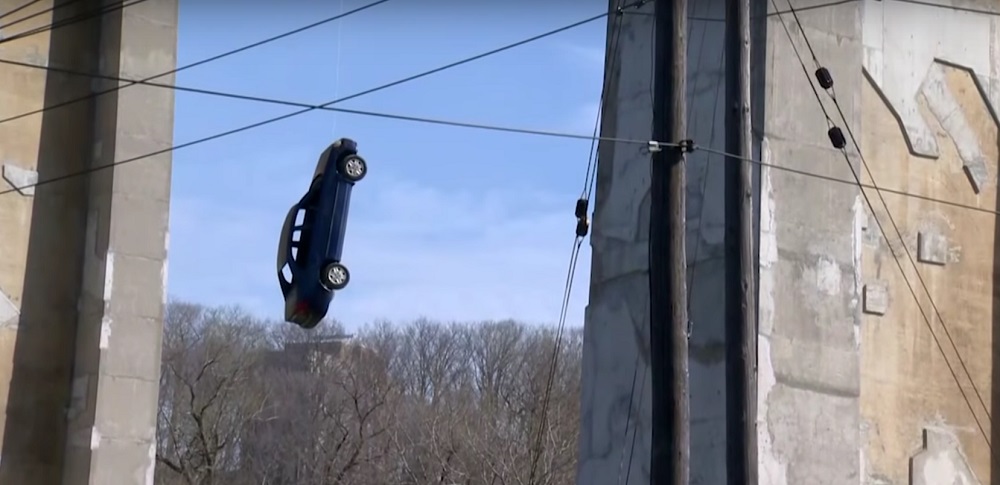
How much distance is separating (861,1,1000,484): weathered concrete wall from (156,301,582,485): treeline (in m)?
20.9

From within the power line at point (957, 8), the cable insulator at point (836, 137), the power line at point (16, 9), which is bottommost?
the cable insulator at point (836, 137)

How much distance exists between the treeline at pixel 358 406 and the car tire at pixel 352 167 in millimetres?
24964

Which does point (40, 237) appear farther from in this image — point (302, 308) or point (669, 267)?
point (669, 267)

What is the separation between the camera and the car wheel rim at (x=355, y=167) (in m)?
11.5

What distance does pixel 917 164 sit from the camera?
15.7 metres

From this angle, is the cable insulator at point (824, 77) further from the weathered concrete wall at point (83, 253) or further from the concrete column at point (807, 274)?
the weathered concrete wall at point (83, 253)

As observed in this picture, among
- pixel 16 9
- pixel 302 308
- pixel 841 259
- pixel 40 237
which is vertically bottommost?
pixel 302 308

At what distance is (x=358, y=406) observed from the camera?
5022cm

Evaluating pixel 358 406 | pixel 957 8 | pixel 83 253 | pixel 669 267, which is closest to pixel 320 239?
pixel 669 267

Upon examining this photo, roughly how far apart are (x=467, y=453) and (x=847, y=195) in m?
31.2

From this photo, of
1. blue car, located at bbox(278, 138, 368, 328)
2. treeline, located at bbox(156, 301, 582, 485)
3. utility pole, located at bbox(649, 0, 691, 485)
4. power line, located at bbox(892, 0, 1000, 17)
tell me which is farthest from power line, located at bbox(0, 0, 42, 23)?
treeline, located at bbox(156, 301, 582, 485)

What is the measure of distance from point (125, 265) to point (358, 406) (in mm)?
34351

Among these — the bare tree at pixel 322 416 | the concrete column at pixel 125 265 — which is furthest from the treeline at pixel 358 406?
the concrete column at pixel 125 265

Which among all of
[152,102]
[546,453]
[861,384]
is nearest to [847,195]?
[861,384]
